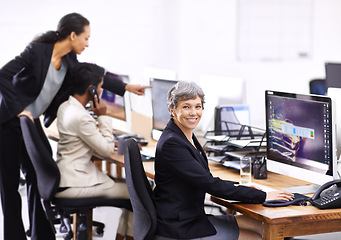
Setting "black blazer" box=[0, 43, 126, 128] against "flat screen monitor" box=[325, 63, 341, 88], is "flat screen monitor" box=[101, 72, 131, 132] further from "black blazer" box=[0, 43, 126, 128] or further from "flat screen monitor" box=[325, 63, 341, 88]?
"flat screen monitor" box=[325, 63, 341, 88]

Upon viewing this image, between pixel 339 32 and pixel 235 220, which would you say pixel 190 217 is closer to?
pixel 235 220

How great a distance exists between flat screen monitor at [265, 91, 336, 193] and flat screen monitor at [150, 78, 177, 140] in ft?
3.47

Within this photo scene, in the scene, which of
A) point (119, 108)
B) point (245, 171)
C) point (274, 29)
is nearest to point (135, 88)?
point (119, 108)

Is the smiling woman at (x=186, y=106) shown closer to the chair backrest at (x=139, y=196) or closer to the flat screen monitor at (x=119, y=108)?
the chair backrest at (x=139, y=196)

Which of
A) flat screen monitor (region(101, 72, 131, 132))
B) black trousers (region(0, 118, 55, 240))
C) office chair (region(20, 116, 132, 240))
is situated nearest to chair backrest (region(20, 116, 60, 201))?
office chair (region(20, 116, 132, 240))

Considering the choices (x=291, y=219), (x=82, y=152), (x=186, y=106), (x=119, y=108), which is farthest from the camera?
(x=119, y=108)

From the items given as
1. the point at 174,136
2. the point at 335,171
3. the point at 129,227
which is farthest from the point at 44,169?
the point at 335,171

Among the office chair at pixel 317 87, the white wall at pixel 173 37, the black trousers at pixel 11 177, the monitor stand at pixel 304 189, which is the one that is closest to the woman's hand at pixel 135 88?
the black trousers at pixel 11 177

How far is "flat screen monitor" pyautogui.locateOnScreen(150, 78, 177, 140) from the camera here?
146 inches

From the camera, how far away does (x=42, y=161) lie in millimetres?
3035

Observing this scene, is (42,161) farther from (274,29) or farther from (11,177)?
(274,29)

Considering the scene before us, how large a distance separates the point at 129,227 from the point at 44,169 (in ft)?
2.07

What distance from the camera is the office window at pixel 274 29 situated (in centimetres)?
651

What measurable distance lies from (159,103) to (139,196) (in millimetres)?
1497
